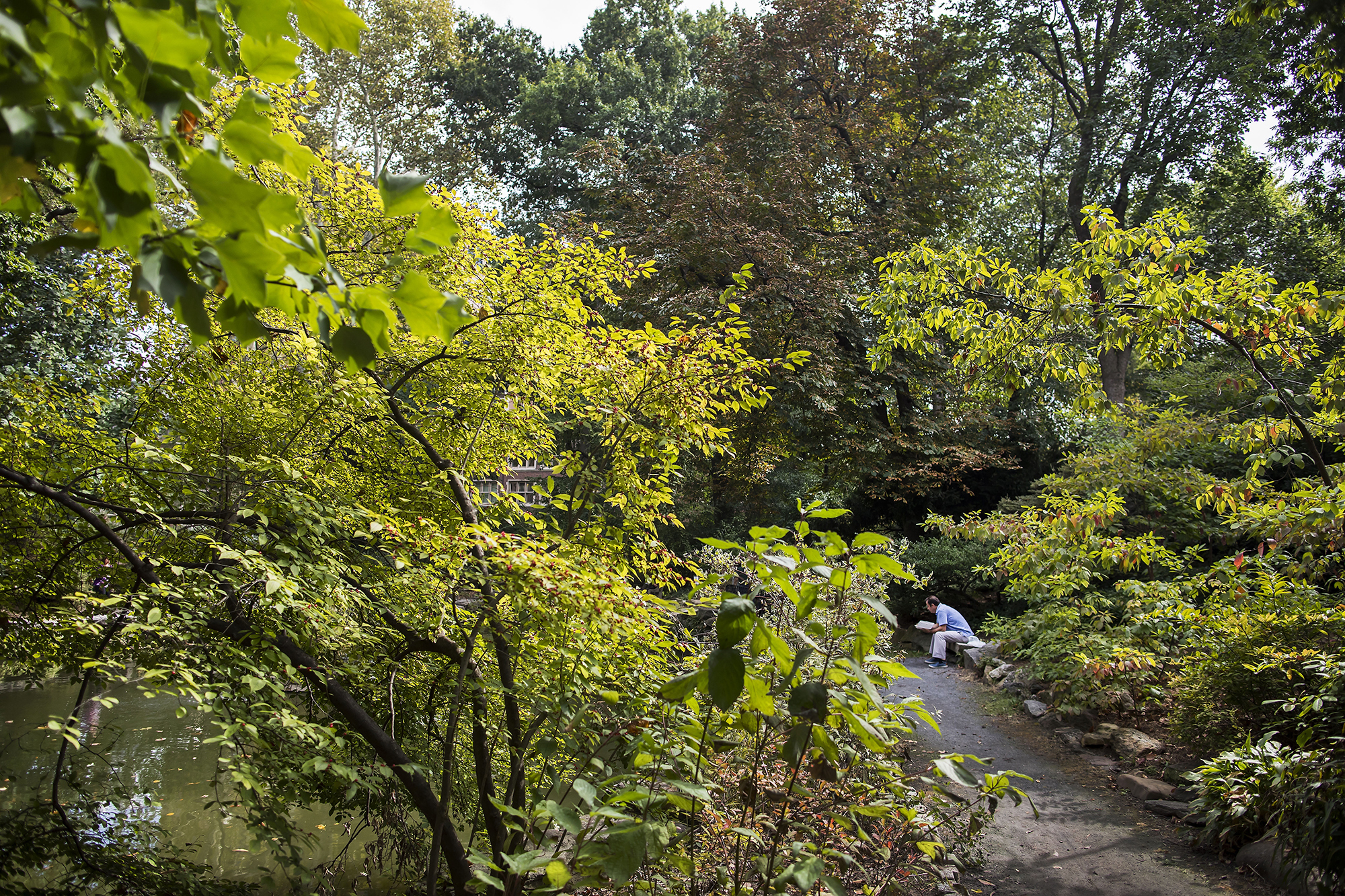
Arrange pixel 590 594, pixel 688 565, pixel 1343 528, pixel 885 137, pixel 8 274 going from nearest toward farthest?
pixel 590 594 → pixel 688 565 → pixel 1343 528 → pixel 8 274 → pixel 885 137

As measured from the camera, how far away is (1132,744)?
639 cm

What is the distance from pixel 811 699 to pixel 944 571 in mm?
13075

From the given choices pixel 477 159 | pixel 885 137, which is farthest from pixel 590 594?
pixel 477 159

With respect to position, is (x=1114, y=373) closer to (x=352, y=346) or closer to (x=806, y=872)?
(x=806, y=872)

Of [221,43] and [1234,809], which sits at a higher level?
[221,43]

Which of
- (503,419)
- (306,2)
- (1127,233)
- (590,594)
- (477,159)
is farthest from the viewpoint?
(477,159)

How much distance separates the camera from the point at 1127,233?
486 centimetres

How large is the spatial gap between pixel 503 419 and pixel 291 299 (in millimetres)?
3047

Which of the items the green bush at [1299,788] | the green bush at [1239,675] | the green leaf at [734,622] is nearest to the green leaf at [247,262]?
the green leaf at [734,622]

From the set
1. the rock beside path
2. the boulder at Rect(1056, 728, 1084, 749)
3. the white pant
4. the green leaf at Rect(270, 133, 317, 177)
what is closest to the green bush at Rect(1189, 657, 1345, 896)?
the rock beside path

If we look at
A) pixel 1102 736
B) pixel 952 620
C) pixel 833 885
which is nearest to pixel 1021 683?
pixel 1102 736

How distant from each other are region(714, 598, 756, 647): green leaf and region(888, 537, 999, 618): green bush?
1226cm

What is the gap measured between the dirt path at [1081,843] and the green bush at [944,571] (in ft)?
21.1

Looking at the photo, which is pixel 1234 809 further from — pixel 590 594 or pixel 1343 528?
pixel 590 594
